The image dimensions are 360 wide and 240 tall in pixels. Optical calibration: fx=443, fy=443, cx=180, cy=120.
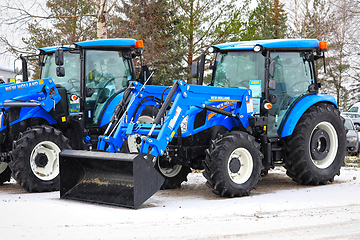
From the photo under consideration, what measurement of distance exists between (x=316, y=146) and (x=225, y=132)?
6.13ft

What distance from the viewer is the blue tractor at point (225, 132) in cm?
616

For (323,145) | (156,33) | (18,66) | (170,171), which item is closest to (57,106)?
(18,66)

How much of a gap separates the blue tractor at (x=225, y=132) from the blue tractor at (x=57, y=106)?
101 centimetres

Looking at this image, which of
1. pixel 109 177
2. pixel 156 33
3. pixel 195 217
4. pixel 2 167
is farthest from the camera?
pixel 156 33

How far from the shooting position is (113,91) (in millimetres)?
8859

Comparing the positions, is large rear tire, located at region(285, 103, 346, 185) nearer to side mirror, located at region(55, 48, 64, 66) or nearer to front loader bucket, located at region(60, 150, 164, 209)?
front loader bucket, located at region(60, 150, 164, 209)

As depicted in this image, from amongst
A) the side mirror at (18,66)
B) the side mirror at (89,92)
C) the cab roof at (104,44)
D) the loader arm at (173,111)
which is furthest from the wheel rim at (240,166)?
the side mirror at (18,66)

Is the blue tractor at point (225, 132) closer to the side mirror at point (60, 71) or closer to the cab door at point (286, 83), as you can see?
the cab door at point (286, 83)

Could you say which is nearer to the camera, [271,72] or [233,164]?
[233,164]

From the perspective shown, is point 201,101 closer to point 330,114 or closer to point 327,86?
point 330,114

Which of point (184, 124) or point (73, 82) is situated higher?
point (73, 82)

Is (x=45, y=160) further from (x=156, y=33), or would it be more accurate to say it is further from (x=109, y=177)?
(x=156, y=33)

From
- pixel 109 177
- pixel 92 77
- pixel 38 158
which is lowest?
pixel 109 177

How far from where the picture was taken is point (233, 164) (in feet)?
21.8
